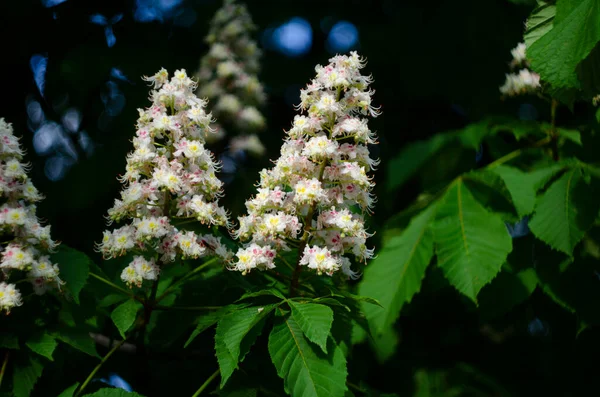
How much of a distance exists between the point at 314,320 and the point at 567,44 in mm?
1485

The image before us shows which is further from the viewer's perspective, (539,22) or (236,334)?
(539,22)

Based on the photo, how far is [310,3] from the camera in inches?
Result: 281

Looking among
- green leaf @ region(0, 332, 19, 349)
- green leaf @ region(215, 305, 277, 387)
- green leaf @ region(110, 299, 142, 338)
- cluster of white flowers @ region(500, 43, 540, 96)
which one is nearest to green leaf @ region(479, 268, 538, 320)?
green leaf @ region(215, 305, 277, 387)

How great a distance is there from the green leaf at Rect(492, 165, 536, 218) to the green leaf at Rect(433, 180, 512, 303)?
11cm

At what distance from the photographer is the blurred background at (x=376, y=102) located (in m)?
4.56

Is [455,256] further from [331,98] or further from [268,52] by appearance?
[268,52]

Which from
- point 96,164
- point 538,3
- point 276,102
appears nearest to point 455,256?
point 538,3

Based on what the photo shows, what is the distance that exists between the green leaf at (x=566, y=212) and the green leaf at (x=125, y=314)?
5.47 ft

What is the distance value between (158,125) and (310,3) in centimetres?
491

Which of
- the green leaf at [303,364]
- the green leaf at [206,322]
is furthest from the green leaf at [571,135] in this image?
the green leaf at [206,322]

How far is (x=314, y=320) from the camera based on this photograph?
7.30ft

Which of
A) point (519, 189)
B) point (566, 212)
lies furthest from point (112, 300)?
point (566, 212)

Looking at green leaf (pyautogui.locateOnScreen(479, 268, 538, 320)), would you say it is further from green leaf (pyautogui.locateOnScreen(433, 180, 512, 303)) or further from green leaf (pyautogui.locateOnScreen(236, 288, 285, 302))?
green leaf (pyautogui.locateOnScreen(236, 288, 285, 302))

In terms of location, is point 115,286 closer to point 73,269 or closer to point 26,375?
point 73,269
